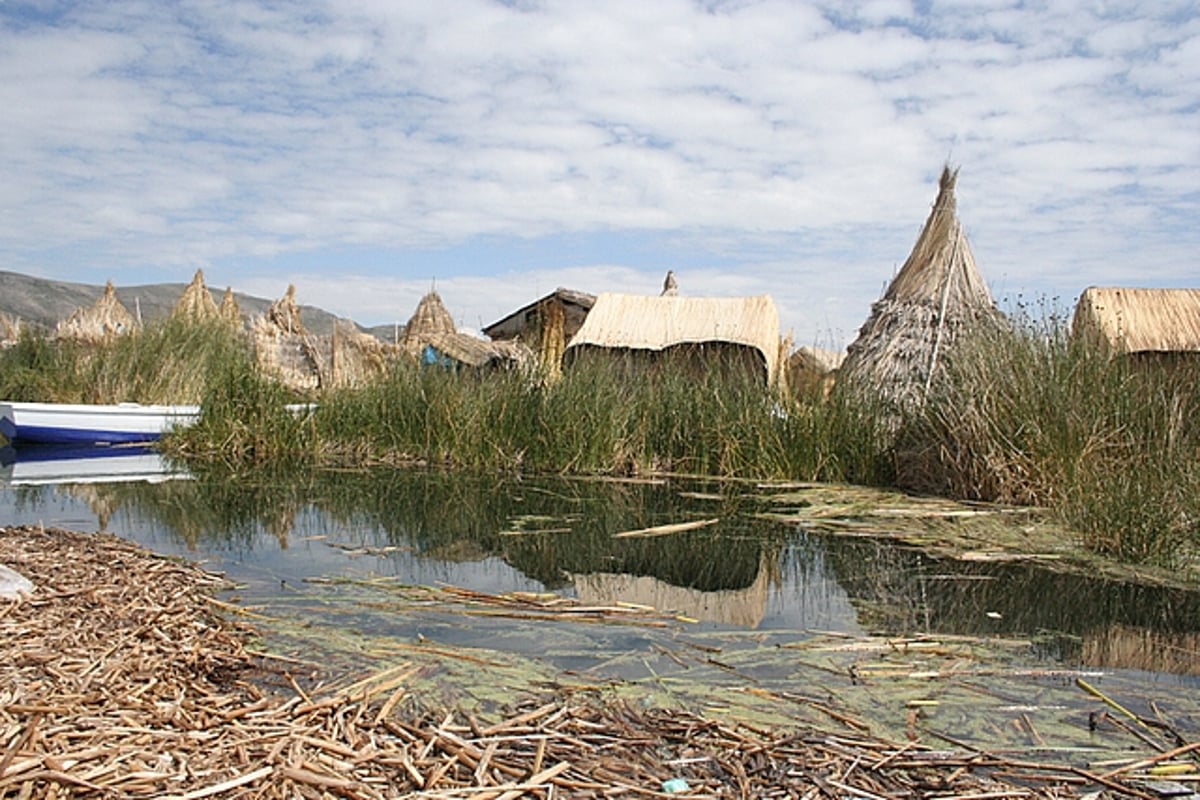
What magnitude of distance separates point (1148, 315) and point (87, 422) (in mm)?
11630

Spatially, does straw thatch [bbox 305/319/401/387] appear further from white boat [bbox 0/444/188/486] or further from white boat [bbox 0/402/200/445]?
white boat [bbox 0/444/188/486]

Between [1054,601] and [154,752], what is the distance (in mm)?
3651

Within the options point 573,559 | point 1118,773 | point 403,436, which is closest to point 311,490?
point 403,436

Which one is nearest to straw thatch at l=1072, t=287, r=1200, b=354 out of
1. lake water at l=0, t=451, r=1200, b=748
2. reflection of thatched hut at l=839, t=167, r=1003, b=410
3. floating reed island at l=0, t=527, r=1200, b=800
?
reflection of thatched hut at l=839, t=167, r=1003, b=410

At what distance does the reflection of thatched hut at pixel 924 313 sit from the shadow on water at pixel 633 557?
2.02 meters

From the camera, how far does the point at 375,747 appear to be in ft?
8.18

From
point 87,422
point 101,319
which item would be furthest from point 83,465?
point 101,319

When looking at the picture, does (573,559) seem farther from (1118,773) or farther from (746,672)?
(1118,773)

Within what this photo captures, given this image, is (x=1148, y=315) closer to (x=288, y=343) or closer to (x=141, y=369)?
(x=141, y=369)

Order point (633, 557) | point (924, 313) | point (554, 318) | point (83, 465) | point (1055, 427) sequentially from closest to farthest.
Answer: point (633, 557) < point (1055, 427) < point (924, 313) < point (83, 465) < point (554, 318)

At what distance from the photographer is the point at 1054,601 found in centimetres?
447

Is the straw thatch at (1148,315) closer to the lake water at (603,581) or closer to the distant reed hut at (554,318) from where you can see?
the lake water at (603,581)

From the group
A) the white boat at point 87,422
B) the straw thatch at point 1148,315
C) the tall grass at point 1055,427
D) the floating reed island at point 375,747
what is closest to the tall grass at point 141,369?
the white boat at point 87,422

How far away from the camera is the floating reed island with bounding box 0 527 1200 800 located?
225 cm
